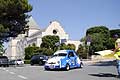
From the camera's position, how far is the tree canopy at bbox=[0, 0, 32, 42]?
50.8 m

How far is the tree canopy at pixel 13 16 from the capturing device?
50.8 meters

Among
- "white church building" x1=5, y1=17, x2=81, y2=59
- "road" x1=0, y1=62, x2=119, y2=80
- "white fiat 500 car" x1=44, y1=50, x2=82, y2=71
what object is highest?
"white church building" x1=5, y1=17, x2=81, y2=59

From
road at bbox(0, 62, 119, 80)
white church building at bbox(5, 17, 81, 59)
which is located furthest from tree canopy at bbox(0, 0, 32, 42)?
white church building at bbox(5, 17, 81, 59)

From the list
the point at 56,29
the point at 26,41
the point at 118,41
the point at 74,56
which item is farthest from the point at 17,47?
the point at 118,41

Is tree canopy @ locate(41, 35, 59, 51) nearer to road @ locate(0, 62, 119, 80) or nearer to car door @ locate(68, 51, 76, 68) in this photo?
car door @ locate(68, 51, 76, 68)

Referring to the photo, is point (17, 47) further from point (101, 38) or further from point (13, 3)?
point (13, 3)

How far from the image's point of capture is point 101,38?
96562mm

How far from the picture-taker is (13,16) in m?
52.5

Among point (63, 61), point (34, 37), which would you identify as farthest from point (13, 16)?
point (34, 37)

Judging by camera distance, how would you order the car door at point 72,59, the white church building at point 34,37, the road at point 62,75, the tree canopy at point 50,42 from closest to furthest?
the road at point 62,75 < the car door at point 72,59 < the tree canopy at point 50,42 < the white church building at point 34,37

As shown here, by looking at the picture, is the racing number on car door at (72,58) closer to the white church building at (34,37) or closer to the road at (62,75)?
the road at (62,75)

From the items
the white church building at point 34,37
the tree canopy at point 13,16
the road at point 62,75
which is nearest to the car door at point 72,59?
the road at point 62,75

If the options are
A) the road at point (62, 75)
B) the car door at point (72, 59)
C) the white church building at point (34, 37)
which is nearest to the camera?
the road at point (62, 75)

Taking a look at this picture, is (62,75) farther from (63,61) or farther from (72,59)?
(72,59)
